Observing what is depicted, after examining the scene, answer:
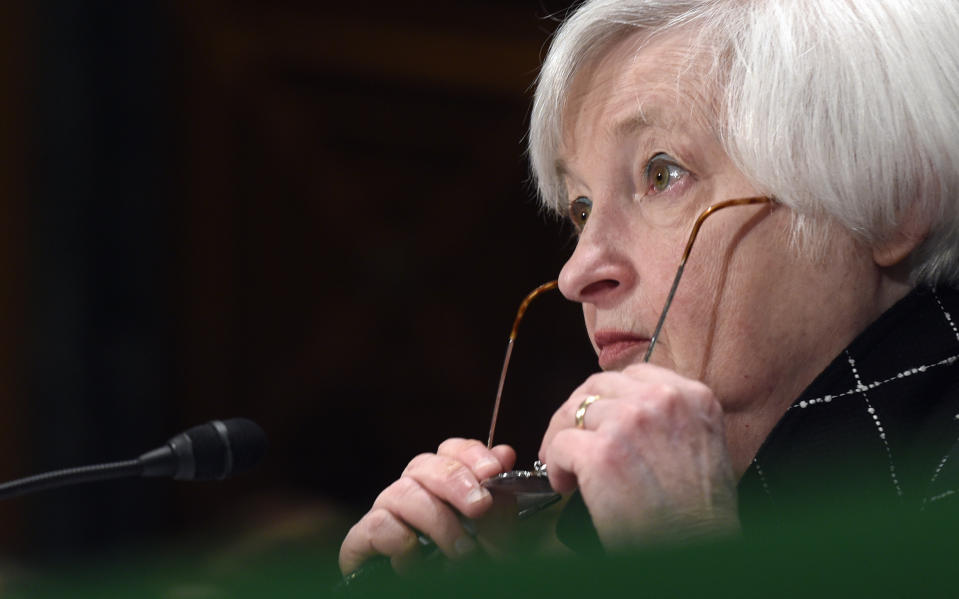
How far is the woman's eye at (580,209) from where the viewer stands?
165 cm

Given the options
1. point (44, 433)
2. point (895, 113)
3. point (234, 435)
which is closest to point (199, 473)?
point (234, 435)

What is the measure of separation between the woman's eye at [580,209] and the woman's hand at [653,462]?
435mm

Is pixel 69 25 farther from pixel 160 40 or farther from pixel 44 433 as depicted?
pixel 44 433

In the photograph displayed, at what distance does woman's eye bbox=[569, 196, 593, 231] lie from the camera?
1.65 metres

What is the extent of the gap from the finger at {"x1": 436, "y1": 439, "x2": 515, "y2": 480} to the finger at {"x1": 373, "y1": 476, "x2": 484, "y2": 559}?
4 cm

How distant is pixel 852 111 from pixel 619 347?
1.31ft

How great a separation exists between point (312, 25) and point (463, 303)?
114 cm

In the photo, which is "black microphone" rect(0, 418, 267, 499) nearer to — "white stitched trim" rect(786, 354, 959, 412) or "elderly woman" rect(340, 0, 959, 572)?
"elderly woman" rect(340, 0, 959, 572)

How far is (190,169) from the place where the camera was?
3.97 meters

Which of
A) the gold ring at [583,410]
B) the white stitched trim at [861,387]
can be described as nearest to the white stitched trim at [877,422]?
the white stitched trim at [861,387]

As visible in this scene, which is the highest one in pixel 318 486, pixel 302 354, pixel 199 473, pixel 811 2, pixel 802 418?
pixel 302 354

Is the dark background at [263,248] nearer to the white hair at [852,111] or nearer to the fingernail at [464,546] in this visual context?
the fingernail at [464,546]

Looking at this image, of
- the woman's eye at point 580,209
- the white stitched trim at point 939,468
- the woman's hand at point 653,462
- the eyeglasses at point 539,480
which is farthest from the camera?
the woman's eye at point 580,209

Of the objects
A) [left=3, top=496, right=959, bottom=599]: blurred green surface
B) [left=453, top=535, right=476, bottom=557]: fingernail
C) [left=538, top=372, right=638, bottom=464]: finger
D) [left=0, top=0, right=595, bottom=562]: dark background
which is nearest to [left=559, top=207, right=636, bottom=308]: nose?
[left=538, top=372, right=638, bottom=464]: finger
